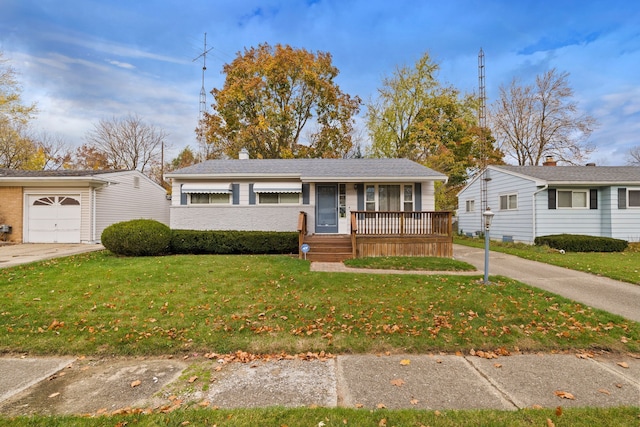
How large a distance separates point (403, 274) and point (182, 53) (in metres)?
23.1

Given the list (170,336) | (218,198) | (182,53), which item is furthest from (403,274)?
(182,53)

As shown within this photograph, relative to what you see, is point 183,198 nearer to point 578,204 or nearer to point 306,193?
point 306,193

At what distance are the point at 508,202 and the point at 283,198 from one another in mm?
11768

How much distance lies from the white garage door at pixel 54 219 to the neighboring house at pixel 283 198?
18.4 feet

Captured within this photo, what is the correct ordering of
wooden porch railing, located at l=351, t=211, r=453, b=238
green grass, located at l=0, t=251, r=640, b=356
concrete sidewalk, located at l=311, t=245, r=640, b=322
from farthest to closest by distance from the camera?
wooden porch railing, located at l=351, t=211, r=453, b=238 → concrete sidewalk, located at l=311, t=245, r=640, b=322 → green grass, located at l=0, t=251, r=640, b=356

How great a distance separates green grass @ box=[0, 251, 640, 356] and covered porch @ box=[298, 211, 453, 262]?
265 cm

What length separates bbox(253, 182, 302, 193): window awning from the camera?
11914 mm

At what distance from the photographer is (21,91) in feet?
67.4

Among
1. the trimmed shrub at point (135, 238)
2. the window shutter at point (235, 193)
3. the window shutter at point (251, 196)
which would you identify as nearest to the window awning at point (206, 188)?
the window shutter at point (235, 193)

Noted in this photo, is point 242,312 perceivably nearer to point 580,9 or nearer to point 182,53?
point 580,9

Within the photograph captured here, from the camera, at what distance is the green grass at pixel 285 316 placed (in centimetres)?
370

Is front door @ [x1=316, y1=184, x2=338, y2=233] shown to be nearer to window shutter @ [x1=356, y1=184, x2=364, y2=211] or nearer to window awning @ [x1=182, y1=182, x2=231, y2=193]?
window shutter @ [x1=356, y1=184, x2=364, y2=211]

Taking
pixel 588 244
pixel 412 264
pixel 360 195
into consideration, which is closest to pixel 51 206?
pixel 360 195

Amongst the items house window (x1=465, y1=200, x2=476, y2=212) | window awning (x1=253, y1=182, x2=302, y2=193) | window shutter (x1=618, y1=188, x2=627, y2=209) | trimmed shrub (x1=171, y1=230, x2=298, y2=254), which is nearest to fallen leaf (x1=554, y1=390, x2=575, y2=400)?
trimmed shrub (x1=171, y1=230, x2=298, y2=254)
